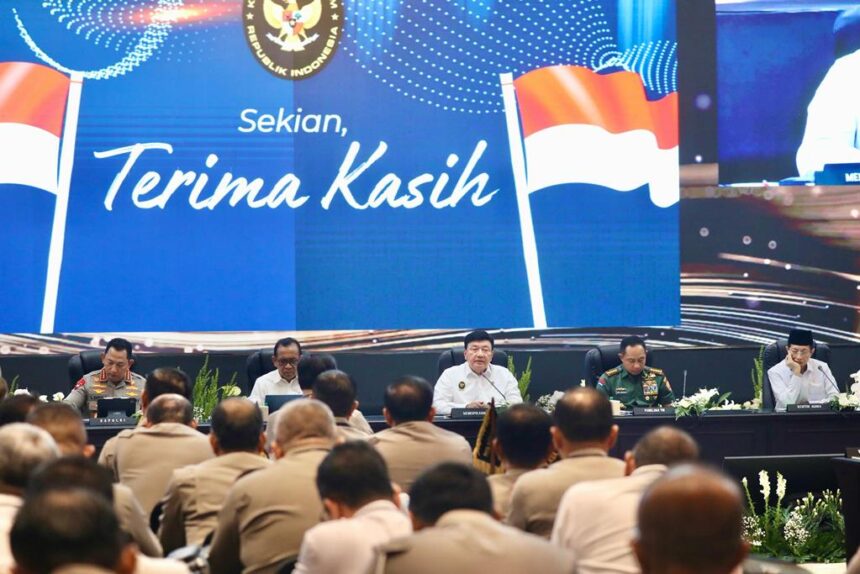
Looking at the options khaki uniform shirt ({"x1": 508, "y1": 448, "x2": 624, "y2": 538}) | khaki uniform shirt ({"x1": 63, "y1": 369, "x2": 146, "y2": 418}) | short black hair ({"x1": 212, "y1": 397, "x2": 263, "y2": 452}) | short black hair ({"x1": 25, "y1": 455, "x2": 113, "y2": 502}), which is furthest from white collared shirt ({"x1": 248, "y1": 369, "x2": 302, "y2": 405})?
short black hair ({"x1": 25, "y1": 455, "x2": 113, "y2": 502})

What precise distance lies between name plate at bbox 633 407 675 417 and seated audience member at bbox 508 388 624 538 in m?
3.74

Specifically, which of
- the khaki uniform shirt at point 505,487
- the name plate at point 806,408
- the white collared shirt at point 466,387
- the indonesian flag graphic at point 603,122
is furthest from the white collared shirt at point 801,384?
the khaki uniform shirt at point 505,487

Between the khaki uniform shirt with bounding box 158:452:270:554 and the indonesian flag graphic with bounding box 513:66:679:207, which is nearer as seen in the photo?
the khaki uniform shirt with bounding box 158:452:270:554

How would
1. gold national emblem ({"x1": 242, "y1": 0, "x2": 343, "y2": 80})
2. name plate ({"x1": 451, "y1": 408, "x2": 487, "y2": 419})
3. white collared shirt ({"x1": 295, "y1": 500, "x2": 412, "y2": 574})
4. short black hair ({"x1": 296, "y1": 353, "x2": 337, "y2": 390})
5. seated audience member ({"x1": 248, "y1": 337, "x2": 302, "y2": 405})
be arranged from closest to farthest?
white collared shirt ({"x1": 295, "y1": 500, "x2": 412, "y2": 574}), short black hair ({"x1": 296, "y1": 353, "x2": 337, "y2": 390}), name plate ({"x1": 451, "y1": 408, "x2": 487, "y2": 419}), seated audience member ({"x1": 248, "y1": 337, "x2": 302, "y2": 405}), gold national emblem ({"x1": 242, "y1": 0, "x2": 343, "y2": 80})

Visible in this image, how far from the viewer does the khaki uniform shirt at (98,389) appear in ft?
25.8

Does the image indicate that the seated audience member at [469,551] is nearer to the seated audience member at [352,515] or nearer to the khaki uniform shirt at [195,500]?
the seated audience member at [352,515]

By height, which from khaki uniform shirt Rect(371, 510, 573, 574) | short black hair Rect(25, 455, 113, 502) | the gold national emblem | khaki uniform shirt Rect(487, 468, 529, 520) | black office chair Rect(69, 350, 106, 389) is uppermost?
the gold national emblem

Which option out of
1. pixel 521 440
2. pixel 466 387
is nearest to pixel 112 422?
pixel 466 387

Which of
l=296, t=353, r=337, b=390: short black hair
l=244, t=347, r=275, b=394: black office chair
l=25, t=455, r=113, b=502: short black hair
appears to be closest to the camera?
l=25, t=455, r=113, b=502: short black hair

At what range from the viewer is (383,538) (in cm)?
302

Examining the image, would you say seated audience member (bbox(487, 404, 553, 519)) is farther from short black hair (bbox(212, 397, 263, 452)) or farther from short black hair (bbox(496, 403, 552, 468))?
short black hair (bbox(212, 397, 263, 452))

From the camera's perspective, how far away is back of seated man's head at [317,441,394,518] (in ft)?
10.3

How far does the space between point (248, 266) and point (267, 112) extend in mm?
1095

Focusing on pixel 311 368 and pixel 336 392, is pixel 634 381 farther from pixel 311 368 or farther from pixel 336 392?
pixel 336 392
